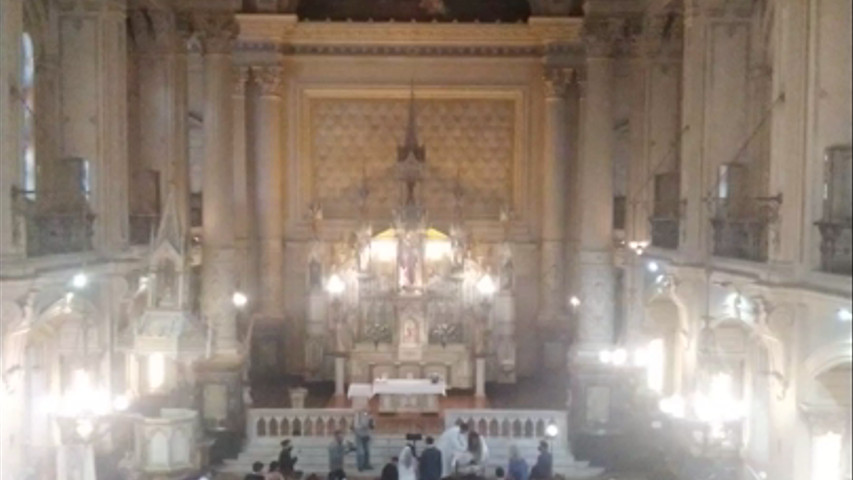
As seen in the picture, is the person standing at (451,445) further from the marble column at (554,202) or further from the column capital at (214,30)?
the column capital at (214,30)

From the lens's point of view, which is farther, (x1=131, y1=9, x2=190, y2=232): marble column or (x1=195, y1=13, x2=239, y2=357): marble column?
(x1=195, y1=13, x2=239, y2=357): marble column

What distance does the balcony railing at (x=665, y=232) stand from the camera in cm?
1982

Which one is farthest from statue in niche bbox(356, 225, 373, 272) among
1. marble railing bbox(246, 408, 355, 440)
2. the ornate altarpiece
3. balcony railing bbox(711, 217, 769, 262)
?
balcony railing bbox(711, 217, 769, 262)

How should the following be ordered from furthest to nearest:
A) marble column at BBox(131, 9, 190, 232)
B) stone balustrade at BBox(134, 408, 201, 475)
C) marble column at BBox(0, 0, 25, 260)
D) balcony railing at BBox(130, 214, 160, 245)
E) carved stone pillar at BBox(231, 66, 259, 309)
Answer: carved stone pillar at BBox(231, 66, 259, 309)
marble column at BBox(131, 9, 190, 232)
balcony railing at BBox(130, 214, 160, 245)
stone balustrade at BBox(134, 408, 201, 475)
marble column at BBox(0, 0, 25, 260)

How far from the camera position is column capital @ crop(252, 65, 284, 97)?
26.8m

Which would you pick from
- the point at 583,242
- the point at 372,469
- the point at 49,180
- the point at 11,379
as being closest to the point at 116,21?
the point at 49,180

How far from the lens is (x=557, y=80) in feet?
88.8

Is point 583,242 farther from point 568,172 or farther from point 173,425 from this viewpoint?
point 173,425

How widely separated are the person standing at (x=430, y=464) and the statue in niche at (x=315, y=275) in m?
10.1

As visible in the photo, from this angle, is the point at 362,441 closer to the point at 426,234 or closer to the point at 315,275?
the point at 315,275

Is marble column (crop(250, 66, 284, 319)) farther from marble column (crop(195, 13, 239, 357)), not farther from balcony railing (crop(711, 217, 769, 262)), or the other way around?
balcony railing (crop(711, 217, 769, 262))

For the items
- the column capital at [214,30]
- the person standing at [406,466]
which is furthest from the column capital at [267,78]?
the person standing at [406,466]

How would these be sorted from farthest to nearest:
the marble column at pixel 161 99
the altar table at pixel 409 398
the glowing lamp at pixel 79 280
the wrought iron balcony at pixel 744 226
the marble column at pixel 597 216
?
the marble column at pixel 597 216
the altar table at pixel 409 398
the marble column at pixel 161 99
the glowing lamp at pixel 79 280
the wrought iron balcony at pixel 744 226

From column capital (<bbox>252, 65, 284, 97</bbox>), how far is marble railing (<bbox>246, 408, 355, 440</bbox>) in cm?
927
